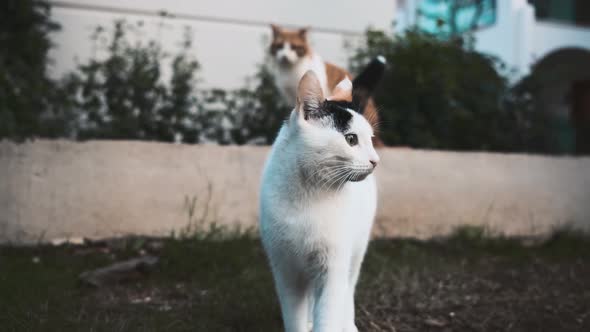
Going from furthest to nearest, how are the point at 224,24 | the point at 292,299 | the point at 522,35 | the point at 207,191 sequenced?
the point at 522,35 → the point at 224,24 → the point at 207,191 → the point at 292,299

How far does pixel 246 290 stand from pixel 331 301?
1.11 metres

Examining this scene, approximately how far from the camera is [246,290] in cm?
300

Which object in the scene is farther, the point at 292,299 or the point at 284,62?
Answer: the point at 284,62

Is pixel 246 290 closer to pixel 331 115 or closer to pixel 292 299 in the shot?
pixel 292 299

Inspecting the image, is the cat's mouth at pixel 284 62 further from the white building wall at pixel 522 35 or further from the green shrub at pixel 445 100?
the white building wall at pixel 522 35

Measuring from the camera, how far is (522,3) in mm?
10836

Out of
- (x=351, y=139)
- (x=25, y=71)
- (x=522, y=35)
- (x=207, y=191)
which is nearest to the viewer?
(x=351, y=139)

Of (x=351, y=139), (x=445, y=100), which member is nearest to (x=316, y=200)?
(x=351, y=139)

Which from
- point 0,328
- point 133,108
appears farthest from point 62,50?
point 0,328

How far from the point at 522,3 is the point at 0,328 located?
1095 centimetres

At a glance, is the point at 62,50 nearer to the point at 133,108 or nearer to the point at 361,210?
the point at 133,108

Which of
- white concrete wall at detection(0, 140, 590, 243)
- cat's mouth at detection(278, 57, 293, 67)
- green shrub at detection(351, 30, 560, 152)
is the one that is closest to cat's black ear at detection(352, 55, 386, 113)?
white concrete wall at detection(0, 140, 590, 243)

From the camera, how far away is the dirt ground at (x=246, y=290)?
2.57 m

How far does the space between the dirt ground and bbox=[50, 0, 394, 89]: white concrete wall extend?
254 cm
